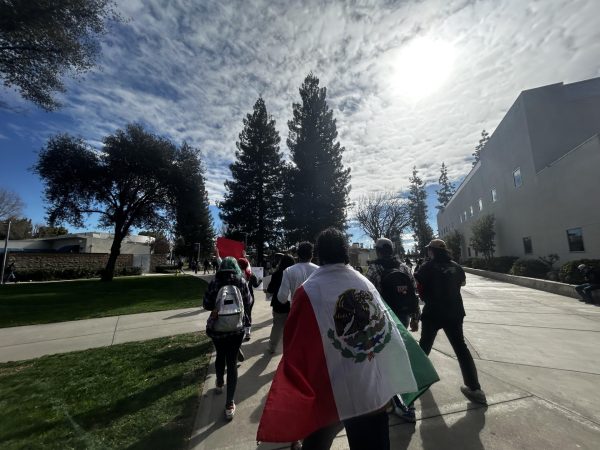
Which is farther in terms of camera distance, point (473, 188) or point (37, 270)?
point (473, 188)

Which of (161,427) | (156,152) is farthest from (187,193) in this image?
(161,427)

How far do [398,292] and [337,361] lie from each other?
2.23 meters

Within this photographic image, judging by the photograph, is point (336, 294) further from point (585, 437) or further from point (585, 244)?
point (585, 244)

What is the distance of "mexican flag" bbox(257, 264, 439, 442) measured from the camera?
61.5 inches

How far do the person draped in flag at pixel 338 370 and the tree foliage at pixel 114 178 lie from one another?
25724 mm

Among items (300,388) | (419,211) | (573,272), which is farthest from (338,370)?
(419,211)

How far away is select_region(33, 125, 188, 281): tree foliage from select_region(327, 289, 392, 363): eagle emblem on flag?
84.6 feet

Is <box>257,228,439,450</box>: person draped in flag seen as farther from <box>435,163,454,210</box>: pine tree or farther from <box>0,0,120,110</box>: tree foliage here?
<box>435,163,454,210</box>: pine tree

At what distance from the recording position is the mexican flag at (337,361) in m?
1.56

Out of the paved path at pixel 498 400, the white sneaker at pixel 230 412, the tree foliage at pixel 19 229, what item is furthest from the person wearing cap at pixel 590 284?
the tree foliage at pixel 19 229

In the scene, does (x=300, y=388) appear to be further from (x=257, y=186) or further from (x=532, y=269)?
(x=257, y=186)

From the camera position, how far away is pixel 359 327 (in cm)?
178

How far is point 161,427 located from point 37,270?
1292 inches

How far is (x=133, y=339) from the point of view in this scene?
6.56m
